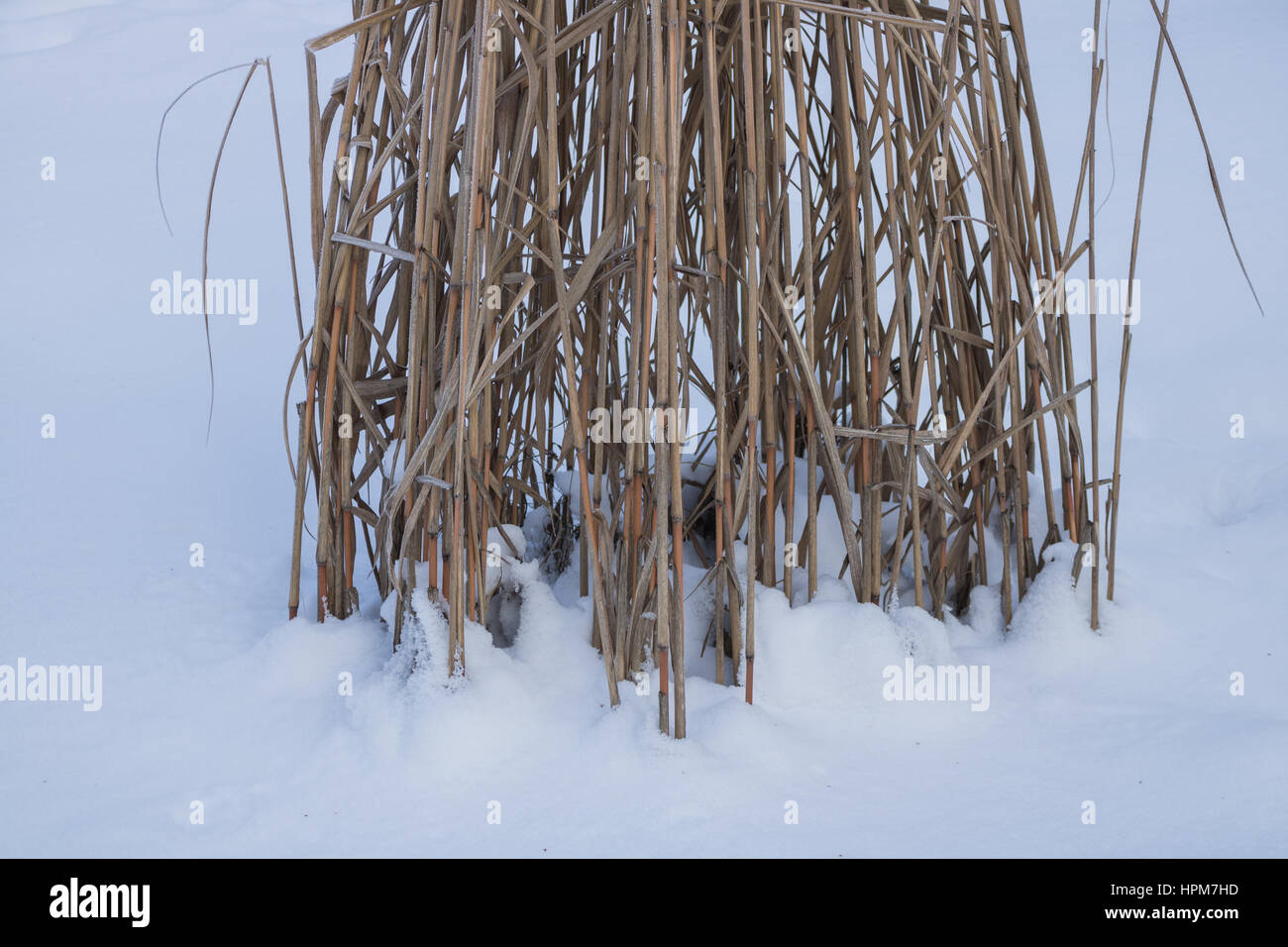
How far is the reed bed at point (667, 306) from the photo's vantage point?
764mm

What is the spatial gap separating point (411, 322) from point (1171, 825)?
597mm

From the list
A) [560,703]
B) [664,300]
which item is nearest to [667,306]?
[664,300]

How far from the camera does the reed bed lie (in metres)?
0.76

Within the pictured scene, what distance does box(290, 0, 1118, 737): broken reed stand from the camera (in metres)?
0.76

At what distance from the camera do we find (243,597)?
1003mm

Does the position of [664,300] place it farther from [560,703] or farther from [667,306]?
[560,703]

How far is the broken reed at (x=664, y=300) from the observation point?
763 millimetres

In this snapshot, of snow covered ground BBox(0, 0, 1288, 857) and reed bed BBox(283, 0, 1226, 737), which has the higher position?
reed bed BBox(283, 0, 1226, 737)

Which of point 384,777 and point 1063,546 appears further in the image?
point 1063,546

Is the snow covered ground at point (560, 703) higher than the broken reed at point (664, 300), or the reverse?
the broken reed at point (664, 300)

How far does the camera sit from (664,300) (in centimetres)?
72

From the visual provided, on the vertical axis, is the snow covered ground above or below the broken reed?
below

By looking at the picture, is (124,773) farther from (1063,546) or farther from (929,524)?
(1063,546)

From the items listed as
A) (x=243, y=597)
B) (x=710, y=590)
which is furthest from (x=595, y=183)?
(x=243, y=597)
